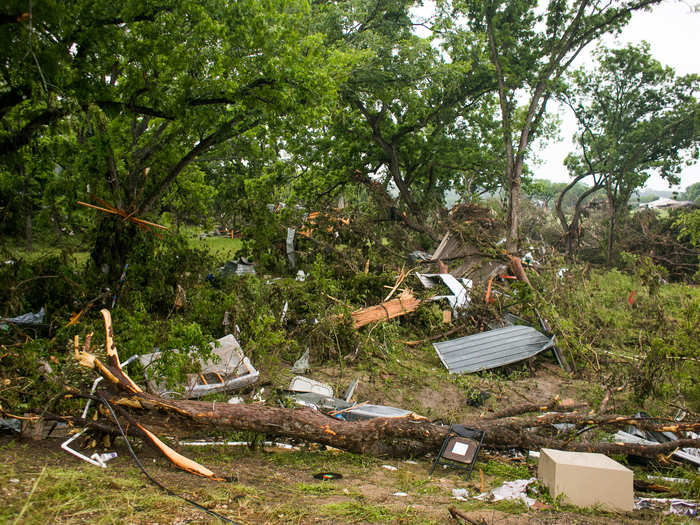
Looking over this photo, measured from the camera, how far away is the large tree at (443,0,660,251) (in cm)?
1279

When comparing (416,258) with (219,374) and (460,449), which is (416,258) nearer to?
(219,374)

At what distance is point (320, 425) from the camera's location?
3729mm

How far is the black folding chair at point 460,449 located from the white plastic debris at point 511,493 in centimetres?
33

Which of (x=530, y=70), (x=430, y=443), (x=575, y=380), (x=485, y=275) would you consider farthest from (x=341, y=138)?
(x=430, y=443)

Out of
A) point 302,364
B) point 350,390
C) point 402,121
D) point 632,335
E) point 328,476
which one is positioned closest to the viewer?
point 328,476

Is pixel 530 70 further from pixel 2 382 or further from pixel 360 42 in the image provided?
pixel 2 382

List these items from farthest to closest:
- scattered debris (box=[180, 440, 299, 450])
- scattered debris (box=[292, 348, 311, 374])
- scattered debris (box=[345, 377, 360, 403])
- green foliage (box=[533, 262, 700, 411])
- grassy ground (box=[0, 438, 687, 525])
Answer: scattered debris (box=[292, 348, 311, 374]) → scattered debris (box=[345, 377, 360, 403]) → green foliage (box=[533, 262, 700, 411]) → scattered debris (box=[180, 440, 299, 450]) → grassy ground (box=[0, 438, 687, 525])

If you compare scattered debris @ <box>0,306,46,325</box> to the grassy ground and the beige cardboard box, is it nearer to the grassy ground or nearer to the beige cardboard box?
the grassy ground

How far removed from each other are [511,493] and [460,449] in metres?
0.69

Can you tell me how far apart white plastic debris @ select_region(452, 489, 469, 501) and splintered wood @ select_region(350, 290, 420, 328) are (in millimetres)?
4298

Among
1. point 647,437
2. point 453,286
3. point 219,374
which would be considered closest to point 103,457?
point 219,374

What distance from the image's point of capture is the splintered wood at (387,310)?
7.68 meters

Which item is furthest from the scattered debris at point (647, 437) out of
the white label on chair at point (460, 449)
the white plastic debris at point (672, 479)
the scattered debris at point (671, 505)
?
the white label on chair at point (460, 449)

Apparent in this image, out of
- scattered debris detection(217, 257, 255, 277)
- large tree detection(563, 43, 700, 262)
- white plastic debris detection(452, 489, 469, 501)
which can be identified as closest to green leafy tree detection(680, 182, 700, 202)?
large tree detection(563, 43, 700, 262)
